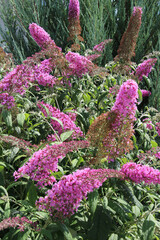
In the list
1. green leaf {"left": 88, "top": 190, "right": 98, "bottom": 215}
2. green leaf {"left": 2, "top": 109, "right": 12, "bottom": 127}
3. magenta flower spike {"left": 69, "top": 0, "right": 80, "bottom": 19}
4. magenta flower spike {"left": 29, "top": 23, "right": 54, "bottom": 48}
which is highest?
magenta flower spike {"left": 69, "top": 0, "right": 80, "bottom": 19}

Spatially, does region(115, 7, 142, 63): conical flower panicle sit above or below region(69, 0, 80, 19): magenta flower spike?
below

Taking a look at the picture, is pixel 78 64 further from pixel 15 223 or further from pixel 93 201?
pixel 15 223

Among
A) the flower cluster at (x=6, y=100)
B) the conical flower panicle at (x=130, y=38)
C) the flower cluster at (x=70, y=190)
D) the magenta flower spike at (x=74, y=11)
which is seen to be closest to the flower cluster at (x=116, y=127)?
the flower cluster at (x=70, y=190)

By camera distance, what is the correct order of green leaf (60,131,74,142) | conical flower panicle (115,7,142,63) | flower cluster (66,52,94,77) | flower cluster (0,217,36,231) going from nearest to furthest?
1. flower cluster (0,217,36,231)
2. green leaf (60,131,74,142)
3. flower cluster (66,52,94,77)
4. conical flower panicle (115,7,142,63)

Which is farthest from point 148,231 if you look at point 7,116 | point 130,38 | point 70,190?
point 130,38

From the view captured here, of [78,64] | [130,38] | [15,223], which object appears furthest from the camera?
[130,38]

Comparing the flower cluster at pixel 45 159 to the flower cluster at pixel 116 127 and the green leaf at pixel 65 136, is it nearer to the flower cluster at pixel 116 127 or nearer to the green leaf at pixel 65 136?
the flower cluster at pixel 116 127

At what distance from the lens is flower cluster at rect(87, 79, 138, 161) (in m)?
1.48

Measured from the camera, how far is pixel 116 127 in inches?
59.2

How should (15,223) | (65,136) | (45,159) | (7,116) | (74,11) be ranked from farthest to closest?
1. (74,11)
2. (7,116)
3. (65,136)
4. (45,159)
5. (15,223)

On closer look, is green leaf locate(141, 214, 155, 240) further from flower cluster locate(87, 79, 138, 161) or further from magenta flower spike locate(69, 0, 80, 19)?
magenta flower spike locate(69, 0, 80, 19)

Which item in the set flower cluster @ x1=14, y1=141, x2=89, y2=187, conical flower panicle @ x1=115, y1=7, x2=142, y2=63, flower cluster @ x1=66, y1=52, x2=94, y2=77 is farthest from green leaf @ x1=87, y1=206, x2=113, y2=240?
conical flower panicle @ x1=115, y1=7, x2=142, y2=63

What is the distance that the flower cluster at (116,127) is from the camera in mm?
→ 1483

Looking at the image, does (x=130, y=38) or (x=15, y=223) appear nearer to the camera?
(x=15, y=223)
